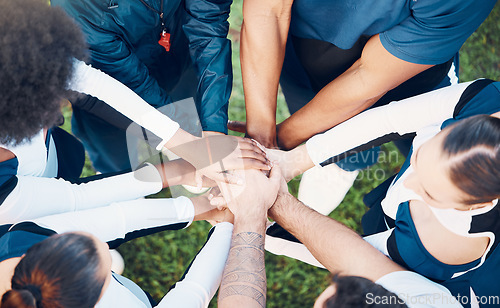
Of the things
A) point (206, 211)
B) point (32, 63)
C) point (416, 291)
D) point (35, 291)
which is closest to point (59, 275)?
point (35, 291)

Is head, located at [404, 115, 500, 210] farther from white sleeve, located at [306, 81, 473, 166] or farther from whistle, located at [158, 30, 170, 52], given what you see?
whistle, located at [158, 30, 170, 52]

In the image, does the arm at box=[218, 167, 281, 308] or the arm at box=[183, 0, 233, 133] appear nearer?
the arm at box=[218, 167, 281, 308]

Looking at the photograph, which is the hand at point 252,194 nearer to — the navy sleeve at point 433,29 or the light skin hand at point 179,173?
the light skin hand at point 179,173

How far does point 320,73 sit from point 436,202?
793mm

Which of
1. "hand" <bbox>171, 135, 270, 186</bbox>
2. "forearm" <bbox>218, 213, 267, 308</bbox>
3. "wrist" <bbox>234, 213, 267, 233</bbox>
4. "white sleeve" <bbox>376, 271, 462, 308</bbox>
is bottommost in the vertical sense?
"forearm" <bbox>218, 213, 267, 308</bbox>

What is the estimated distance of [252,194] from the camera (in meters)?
1.65

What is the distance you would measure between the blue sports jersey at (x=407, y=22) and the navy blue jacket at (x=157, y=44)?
0.38 meters

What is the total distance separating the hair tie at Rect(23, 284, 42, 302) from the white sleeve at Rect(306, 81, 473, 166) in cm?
110

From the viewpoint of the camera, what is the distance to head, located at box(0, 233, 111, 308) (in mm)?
1019

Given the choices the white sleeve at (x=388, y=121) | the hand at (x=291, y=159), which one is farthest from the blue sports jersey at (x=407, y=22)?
the hand at (x=291, y=159)

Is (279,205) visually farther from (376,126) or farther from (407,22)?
(407,22)

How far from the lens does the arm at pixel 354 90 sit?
1.41 metres

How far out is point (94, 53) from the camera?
1495mm

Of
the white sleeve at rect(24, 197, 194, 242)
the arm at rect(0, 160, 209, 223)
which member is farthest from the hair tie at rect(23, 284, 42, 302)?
the arm at rect(0, 160, 209, 223)
